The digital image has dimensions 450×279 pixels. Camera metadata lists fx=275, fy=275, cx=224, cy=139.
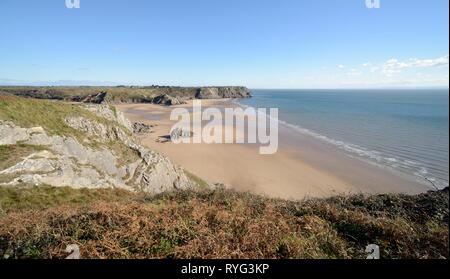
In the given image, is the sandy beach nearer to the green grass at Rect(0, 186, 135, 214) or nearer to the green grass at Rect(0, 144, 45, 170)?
the green grass at Rect(0, 186, 135, 214)

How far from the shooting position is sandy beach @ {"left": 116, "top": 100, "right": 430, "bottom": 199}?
23875 mm

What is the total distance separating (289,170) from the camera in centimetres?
2908

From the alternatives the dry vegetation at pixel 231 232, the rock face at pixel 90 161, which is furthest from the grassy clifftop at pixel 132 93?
the dry vegetation at pixel 231 232

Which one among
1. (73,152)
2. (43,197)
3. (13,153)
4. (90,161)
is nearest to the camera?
(43,197)

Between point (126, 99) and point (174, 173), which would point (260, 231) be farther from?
point (126, 99)

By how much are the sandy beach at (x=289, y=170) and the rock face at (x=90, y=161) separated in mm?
7444

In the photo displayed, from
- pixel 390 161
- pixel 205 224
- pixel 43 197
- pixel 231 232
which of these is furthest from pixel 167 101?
pixel 231 232

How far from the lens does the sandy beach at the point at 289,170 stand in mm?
23875

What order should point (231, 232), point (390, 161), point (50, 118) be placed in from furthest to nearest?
point (390, 161)
point (50, 118)
point (231, 232)

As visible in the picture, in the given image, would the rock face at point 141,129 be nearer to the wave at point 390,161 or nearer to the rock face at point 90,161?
the rock face at point 90,161

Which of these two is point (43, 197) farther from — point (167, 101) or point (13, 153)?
point (167, 101)

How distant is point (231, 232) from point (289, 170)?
24.2 metres

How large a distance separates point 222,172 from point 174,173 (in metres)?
9.15
